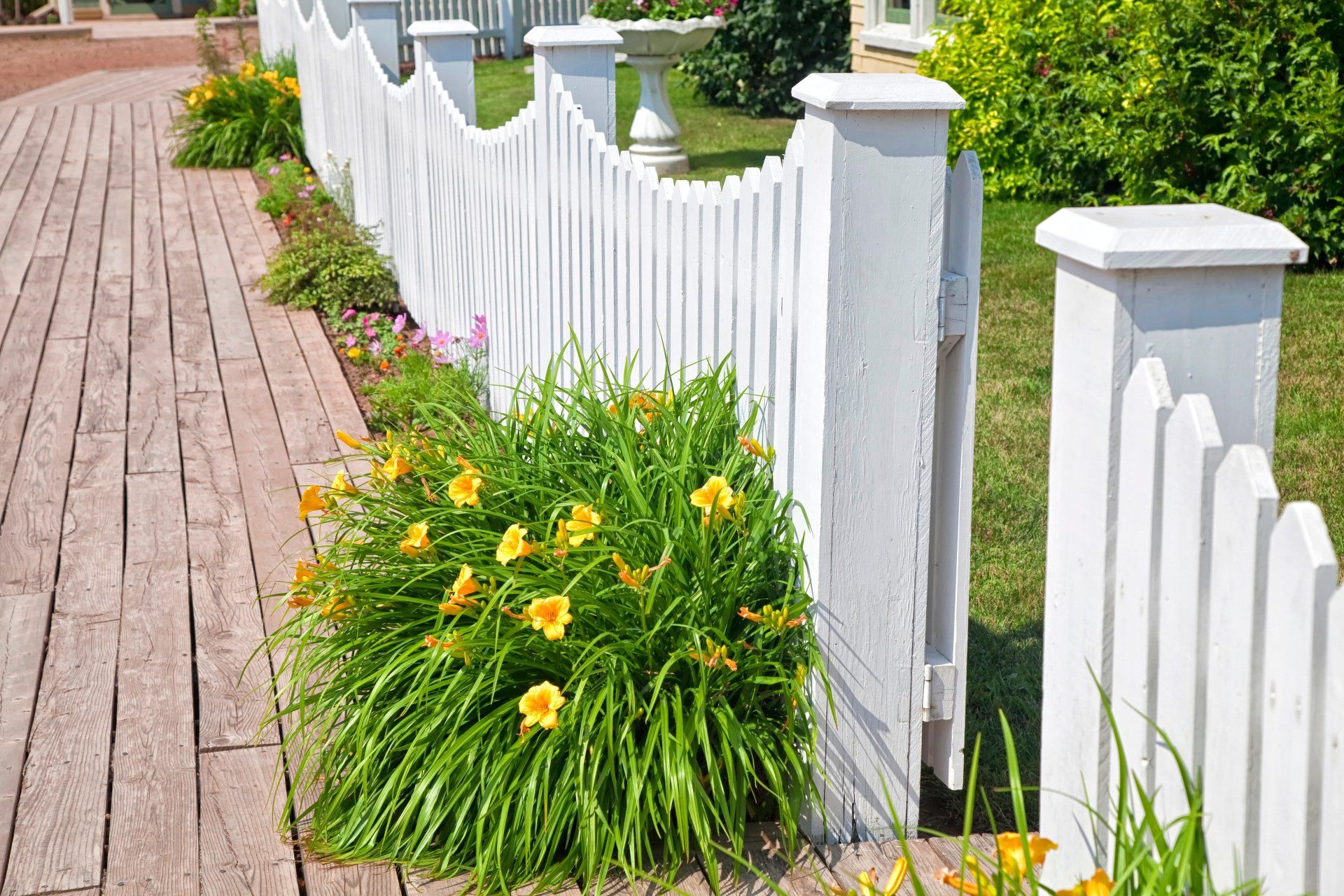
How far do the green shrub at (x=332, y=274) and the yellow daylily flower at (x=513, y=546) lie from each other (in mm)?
4704

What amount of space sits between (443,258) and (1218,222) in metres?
4.66

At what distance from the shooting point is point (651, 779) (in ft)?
8.07

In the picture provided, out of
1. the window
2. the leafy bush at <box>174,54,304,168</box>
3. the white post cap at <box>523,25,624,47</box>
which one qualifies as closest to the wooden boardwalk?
the white post cap at <box>523,25,624,47</box>

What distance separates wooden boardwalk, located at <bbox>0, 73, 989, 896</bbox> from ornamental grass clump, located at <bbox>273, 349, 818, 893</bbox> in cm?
14

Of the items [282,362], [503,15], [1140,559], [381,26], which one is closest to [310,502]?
[1140,559]

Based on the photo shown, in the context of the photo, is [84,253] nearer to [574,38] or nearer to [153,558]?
[153,558]

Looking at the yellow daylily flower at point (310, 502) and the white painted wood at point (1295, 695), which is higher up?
the white painted wood at point (1295, 695)

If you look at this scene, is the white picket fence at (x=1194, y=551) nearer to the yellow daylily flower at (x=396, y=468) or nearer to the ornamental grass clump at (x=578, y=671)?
the ornamental grass clump at (x=578, y=671)

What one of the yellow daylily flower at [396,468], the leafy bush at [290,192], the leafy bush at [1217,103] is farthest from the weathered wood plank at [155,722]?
the leafy bush at [1217,103]

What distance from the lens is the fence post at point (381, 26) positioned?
7239mm

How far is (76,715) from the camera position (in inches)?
127

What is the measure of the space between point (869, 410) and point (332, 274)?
5.18 metres

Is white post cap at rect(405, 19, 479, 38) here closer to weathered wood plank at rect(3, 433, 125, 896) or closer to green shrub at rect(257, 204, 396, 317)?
green shrub at rect(257, 204, 396, 317)

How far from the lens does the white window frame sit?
36.8 feet
